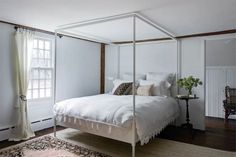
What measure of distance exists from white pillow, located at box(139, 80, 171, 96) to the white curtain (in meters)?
2.51

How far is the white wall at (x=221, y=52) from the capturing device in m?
5.03

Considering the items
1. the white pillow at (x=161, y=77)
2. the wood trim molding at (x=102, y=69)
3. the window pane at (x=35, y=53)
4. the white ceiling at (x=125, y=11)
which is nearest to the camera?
the white ceiling at (x=125, y=11)

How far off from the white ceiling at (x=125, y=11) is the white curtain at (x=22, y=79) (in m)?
0.31

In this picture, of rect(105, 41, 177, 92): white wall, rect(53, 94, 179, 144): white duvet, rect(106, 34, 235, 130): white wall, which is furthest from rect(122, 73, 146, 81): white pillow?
rect(53, 94, 179, 144): white duvet

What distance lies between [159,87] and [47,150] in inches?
102

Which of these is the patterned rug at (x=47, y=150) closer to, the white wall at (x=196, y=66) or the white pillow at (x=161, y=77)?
the white pillow at (x=161, y=77)

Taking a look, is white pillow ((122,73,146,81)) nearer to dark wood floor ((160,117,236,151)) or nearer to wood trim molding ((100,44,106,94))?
wood trim molding ((100,44,106,94))

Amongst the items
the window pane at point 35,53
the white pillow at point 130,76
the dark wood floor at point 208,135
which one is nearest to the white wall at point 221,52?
the dark wood floor at point 208,135

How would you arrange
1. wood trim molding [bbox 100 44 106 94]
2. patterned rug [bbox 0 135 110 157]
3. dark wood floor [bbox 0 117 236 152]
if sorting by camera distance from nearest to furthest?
patterned rug [bbox 0 135 110 157] → dark wood floor [bbox 0 117 236 152] → wood trim molding [bbox 100 44 106 94]

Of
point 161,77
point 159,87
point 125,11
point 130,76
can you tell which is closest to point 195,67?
point 161,77

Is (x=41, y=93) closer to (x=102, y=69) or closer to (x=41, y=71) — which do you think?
(x=41, y=71)

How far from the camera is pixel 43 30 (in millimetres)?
4020

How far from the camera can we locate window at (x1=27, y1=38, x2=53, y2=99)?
13.0 feet

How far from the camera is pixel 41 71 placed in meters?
4.14
